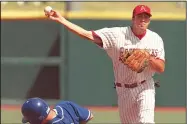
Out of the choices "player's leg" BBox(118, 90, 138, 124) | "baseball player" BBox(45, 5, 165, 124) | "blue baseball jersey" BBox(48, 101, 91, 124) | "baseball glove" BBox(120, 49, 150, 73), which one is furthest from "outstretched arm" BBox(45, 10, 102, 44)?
"blue baseball jersey" BBox(48, 101, 91, 124)

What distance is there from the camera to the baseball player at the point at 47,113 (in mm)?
3688

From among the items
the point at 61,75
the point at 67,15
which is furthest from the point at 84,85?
the point at 67,15

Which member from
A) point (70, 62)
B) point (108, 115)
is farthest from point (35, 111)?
point (70, 62)

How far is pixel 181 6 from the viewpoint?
12.4 m

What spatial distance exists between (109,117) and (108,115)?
0.77ft

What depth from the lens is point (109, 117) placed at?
360 inches

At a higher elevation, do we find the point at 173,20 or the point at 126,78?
the point at 173,20

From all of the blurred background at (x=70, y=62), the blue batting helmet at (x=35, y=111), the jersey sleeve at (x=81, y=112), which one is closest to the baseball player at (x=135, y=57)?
the jersey sleeve at (x=81, y=112)

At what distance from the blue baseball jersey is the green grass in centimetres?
432

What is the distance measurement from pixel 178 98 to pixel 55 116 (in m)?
6.52

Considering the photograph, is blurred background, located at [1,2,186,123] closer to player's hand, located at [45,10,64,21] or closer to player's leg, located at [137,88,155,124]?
player's leg, located at [137,88,155,124]

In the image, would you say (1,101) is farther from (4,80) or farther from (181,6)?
(181,6)

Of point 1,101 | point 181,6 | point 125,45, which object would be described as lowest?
point 1,101

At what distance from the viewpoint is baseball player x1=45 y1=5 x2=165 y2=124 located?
523 centimetres
